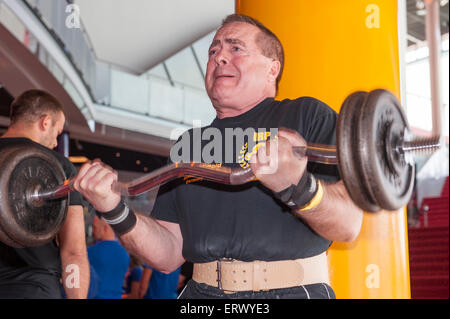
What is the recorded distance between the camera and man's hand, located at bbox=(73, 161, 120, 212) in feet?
3.99

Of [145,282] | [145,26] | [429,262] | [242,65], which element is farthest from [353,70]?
[145,26]

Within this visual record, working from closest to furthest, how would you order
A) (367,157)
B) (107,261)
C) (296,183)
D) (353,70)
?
(367,157), (296,183), (353,70), (107,261)

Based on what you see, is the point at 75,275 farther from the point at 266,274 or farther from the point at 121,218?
the point at 266,274

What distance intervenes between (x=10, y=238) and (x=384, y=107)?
1022 millimetres

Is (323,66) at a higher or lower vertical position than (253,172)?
higher

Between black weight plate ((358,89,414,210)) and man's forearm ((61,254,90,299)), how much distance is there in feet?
4.71

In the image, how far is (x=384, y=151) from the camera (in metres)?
0.99

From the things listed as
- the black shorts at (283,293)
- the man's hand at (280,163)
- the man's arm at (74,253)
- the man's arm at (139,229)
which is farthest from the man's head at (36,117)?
the man's hand at (280,163)

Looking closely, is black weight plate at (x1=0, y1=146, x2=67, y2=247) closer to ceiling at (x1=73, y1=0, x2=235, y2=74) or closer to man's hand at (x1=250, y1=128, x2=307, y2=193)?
man's hand at (x1=250, y1=128, x2=307, y2=193)

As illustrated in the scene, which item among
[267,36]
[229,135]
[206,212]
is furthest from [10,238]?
[267,36]

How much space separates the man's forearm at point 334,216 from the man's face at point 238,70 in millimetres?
411

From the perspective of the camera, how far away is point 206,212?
1.28 m

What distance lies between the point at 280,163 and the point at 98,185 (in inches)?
18.7

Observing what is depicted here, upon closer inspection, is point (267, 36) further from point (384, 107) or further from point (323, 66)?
point (384, 107)
